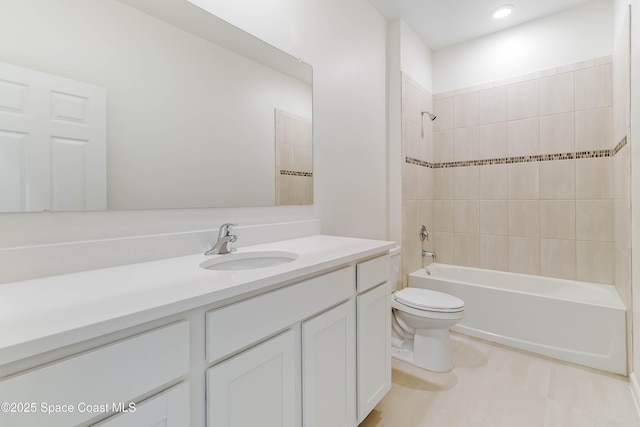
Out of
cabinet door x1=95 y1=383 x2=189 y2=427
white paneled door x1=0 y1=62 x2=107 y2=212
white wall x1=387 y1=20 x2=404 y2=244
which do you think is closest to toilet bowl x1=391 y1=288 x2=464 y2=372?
white wall x1=387 y1=20 x2=404 y2=244

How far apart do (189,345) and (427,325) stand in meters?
1.66

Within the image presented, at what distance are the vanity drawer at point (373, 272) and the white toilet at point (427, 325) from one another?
1.94ft

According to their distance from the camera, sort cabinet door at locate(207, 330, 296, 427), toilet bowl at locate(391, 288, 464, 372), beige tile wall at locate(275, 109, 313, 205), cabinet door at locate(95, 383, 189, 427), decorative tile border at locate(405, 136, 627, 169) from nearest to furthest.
Result: cabinet door at locate(95, 383, 189, 427)
cabinet door at locate(207, 330, 296, 427)
beige tile wall at locate(275, 109, 313, 205)
toilet bowl at locate(391, 288, 464, 372)
decorative tile border at locate(405, 136, 627, 169)

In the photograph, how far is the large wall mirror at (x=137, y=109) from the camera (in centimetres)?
87

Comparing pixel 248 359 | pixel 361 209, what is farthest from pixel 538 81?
pixel 248 359

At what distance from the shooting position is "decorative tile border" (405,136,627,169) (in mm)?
2292

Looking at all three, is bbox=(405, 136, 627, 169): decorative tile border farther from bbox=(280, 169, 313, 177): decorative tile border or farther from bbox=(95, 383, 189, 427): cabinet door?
bbox=(95, 383, 189, 427): cabinet door

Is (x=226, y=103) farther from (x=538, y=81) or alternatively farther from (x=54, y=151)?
(x=538, y=81)

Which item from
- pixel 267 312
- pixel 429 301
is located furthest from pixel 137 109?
pixel 429 301

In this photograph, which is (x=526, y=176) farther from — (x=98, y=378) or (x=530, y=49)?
(x=98, y=378)

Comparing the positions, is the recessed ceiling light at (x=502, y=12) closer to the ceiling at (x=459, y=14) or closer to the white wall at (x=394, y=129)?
the ceiling at (x=459, y=14)

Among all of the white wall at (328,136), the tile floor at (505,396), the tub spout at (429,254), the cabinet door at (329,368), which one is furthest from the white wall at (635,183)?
the cabinet door at (329,368)

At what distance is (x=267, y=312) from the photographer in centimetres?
88

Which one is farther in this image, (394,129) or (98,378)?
(394,129)
